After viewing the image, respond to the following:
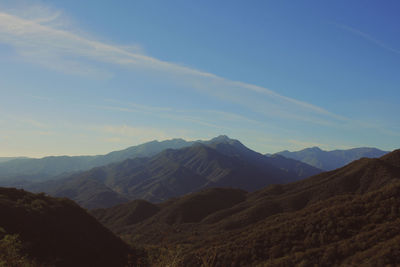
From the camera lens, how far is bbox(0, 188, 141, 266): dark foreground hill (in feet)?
85.7

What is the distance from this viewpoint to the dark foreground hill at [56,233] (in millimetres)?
26125

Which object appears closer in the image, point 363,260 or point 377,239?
point 363,260

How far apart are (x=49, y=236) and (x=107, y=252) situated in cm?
704

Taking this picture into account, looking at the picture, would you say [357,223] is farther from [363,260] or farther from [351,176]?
[351,176]

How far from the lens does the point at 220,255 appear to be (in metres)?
31.4

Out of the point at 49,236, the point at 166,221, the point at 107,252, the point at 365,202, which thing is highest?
the point at 365,202

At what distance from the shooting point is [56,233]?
3027 cm

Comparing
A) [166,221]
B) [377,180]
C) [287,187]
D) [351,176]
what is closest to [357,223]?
[377,180]

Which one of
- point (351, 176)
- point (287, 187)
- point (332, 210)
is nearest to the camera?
point (332, 210)

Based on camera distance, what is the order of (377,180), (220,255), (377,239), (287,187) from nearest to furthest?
1. (377,239)
2. (220,255)
3. (377,180)
4. (287,187)

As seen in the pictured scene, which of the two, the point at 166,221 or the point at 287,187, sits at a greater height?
the point at 287,187

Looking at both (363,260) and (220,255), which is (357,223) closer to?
(363,260)

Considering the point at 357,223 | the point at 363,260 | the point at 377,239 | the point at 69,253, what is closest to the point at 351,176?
the point at 357,223

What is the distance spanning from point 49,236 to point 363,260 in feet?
92.6
